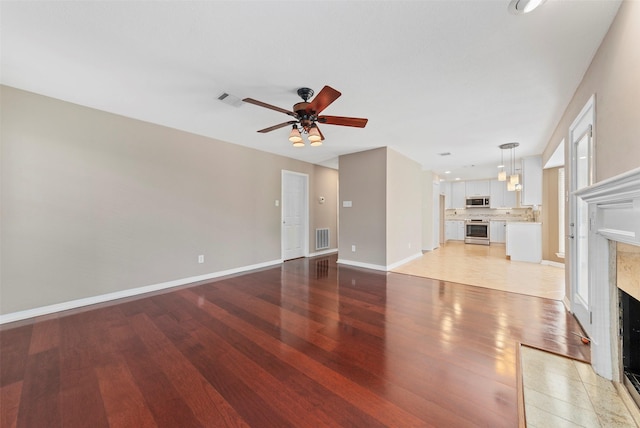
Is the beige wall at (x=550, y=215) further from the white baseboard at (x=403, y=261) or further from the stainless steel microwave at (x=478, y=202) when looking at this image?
the stainless steel microwave at (x=478, y=202)

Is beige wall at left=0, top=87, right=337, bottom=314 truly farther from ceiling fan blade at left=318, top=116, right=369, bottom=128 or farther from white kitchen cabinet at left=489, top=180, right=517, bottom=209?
white kitchen cabinet at left=489, top=180, right=517, bottom=209

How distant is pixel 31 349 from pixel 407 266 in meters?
5.33

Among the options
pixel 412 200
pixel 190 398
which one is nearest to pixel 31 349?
pixel 190 398

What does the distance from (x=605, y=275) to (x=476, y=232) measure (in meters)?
7.67

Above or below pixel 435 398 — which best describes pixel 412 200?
above

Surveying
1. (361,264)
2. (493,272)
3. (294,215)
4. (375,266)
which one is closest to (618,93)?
(493,272)

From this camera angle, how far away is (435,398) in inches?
59.8

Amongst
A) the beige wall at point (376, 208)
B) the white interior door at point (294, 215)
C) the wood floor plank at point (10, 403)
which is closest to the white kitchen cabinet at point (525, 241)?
the beige wall at point (376, 208)

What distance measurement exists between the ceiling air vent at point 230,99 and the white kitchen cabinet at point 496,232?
8874 mm

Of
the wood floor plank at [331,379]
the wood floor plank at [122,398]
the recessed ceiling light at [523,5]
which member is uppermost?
the recessed ceiling light at [523,5]

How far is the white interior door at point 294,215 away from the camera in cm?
570

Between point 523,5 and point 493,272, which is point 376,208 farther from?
point 523,5

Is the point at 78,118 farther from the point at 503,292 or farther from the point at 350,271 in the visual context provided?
the point at 503,292

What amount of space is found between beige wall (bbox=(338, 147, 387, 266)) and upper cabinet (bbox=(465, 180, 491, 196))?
577 centimetres
